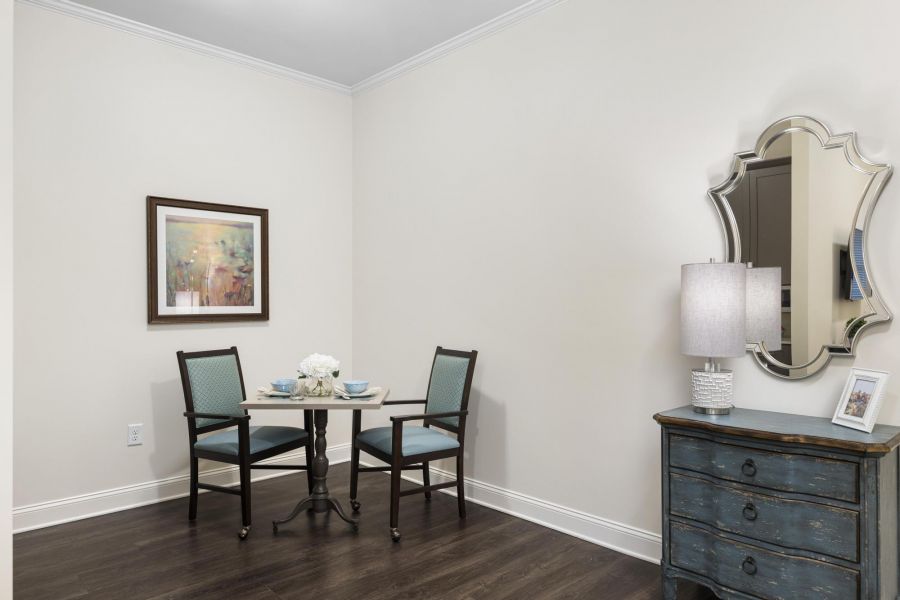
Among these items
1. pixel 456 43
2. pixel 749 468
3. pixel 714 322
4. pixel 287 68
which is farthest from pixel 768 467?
pixel 287 68

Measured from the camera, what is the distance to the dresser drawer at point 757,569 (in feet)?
6.70

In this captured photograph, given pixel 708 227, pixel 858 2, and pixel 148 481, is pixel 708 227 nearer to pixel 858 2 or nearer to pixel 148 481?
pixel 858 2

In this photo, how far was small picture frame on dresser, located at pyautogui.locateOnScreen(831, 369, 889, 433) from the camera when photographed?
2160 millimetres

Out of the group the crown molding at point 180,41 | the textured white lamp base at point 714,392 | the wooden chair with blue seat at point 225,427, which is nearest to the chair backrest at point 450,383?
the wooden chair with blue seat at point 225,427

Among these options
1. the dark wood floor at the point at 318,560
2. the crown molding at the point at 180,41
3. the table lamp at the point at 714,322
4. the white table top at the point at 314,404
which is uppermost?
the crown molding at the point at 180,41

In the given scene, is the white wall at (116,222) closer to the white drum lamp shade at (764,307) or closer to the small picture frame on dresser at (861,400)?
the white drum lamp shade at (764,307)

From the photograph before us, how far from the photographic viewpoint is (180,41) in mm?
4023

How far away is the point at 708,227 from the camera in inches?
111

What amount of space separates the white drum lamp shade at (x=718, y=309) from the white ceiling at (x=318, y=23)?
208 cm

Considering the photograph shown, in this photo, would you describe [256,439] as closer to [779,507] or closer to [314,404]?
[314,404]

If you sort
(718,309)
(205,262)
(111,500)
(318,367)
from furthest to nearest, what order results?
(205,262), (111,500), (318,367), (718,309)

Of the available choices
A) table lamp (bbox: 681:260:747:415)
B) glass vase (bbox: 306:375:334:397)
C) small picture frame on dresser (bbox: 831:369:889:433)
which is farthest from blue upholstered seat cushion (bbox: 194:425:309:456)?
small picture frame on dresser (bbox: 831:369:889:433)

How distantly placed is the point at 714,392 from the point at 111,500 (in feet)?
11.5

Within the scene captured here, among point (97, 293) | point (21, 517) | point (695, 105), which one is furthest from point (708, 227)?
point (21, 517)
